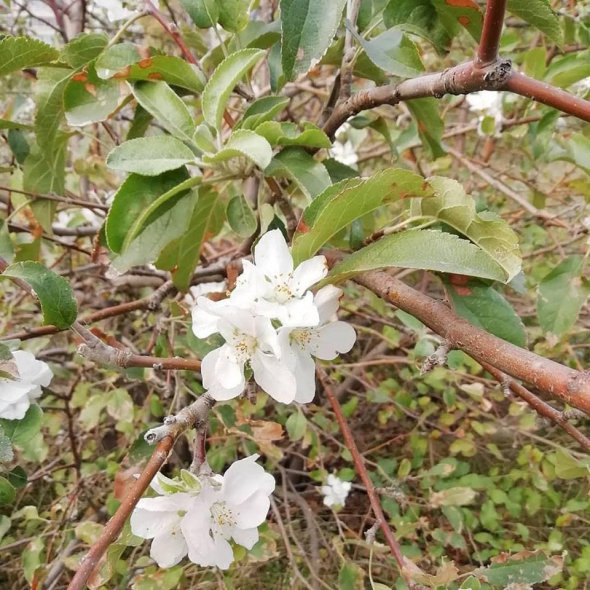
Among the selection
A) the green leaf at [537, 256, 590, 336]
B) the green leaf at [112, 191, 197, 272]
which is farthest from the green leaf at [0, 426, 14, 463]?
the green leaf at [537, 256, 590, 336]

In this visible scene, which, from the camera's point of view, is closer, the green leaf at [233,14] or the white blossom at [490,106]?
the green leaf at [233,14]

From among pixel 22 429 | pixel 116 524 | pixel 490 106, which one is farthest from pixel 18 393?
pixel 490 106

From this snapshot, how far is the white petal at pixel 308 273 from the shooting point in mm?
581

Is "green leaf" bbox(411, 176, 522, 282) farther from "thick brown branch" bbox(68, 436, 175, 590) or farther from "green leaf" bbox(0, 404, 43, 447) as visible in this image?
"green leaf" bbox(0, 404, 43, 447)

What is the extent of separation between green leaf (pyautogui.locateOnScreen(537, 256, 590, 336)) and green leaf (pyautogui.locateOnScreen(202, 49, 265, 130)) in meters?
0.62

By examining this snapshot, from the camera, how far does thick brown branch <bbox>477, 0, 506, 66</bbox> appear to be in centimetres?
43

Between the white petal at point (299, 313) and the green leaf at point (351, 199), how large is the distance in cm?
6

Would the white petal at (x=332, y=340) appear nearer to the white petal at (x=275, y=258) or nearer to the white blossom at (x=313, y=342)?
the white blossom at (x=313, y=342)

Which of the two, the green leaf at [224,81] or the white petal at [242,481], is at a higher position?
→ the green leaf at [224,81]

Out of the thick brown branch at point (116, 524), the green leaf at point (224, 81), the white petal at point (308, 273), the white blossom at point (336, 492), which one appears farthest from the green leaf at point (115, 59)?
the white blossom at point (336, 492)

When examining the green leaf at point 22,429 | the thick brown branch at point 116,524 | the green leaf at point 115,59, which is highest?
the green leaf at point 115,59

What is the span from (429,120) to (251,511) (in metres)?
0.63

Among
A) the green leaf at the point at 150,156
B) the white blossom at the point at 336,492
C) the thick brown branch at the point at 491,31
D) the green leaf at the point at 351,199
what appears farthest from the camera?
the white blossom at the point at 336,492

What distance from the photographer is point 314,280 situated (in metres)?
0.58
